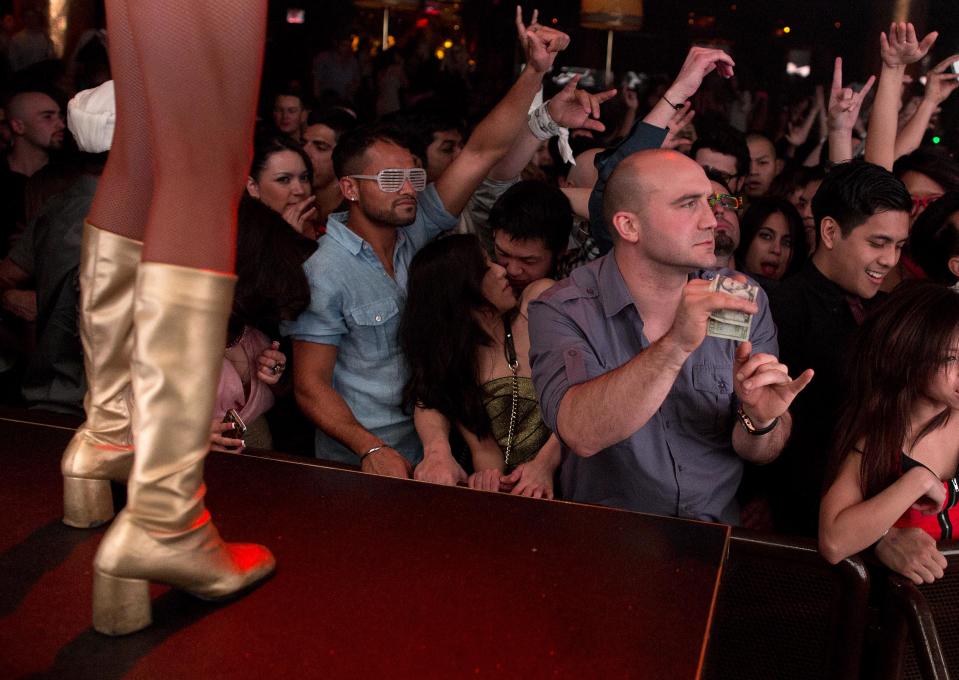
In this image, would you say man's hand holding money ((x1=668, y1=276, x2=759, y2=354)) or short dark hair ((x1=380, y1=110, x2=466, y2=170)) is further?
short dark hair ((x1=380, y1=110, x2=466, y2=170))

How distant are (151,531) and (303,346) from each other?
1641 mm

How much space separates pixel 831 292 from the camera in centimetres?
272

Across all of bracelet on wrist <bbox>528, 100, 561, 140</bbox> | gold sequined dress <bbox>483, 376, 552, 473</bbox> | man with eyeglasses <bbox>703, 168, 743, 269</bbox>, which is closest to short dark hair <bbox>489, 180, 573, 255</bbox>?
bracelet on wrist <bbox>528, 100, 561, 140</bbox>

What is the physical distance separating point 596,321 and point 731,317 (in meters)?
0.60

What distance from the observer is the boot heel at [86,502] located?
1.28 meters

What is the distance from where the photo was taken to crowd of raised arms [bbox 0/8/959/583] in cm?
196

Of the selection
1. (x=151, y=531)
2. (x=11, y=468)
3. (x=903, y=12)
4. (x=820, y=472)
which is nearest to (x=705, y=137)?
(x=820, y=472)

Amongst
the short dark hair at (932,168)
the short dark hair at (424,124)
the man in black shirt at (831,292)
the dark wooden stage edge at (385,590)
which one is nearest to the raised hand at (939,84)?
the short dark hair at (932,168)

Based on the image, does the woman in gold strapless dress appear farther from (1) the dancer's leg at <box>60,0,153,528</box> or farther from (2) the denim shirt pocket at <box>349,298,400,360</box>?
(1) the dancer's leg at <box>60,0,153,528</box>

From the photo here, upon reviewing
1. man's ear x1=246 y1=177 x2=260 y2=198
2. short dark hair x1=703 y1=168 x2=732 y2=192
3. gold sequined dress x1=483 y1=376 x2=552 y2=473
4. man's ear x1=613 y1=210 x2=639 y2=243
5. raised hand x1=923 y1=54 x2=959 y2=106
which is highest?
raised hand x1=923 y1=54 x2=959 y2=106

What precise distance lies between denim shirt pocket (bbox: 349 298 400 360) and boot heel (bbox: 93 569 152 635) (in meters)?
1.62

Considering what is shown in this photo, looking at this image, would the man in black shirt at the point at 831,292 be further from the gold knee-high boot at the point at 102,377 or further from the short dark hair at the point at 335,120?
the short dark hair at the point at 335,120

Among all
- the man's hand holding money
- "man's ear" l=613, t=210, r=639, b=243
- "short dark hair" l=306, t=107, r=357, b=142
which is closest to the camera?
the man's hand holding money

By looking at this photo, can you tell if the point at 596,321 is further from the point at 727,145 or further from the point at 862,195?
the point at 727,145
